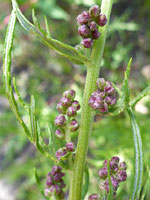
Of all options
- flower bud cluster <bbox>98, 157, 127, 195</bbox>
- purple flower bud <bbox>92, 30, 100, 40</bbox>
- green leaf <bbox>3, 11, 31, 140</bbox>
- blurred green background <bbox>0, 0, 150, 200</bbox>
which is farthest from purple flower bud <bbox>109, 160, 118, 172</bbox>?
blurred green background <bbox>0, 0, 150, 200</bbox>

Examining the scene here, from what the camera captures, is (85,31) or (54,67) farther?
(54,67)

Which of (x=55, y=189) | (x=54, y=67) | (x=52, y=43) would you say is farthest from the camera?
(x=54, y=67)

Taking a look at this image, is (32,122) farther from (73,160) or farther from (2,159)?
(2,159)

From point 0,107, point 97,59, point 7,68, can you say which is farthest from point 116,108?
point 0,107

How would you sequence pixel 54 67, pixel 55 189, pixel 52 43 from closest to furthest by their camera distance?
pixel 52 43 < pixel 55 189 < pixel 54 67

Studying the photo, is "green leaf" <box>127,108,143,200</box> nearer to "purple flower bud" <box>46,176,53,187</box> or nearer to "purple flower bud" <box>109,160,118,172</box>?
"purple flower bud" <box>109,160,118,172</box>

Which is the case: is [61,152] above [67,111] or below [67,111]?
below

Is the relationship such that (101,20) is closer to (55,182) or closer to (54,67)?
(55,182)

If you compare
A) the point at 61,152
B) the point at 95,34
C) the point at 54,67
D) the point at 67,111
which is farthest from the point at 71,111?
the point at 54,67
